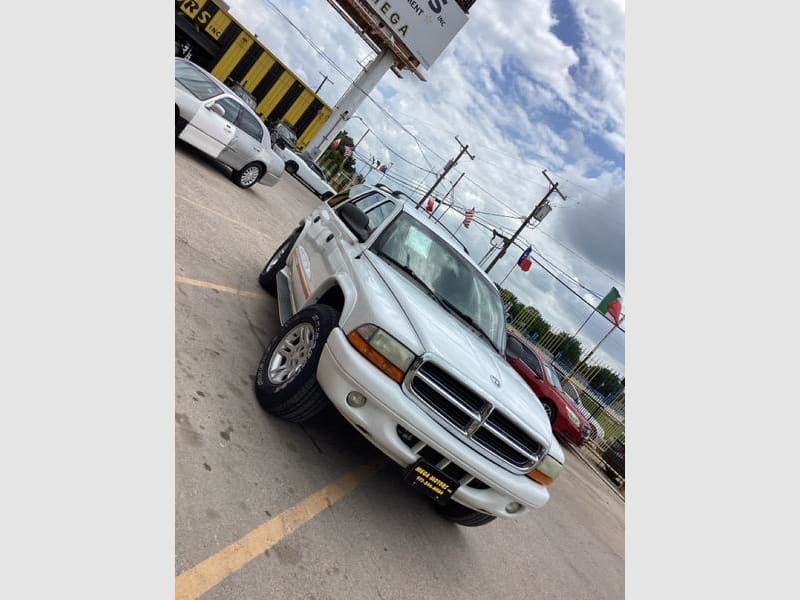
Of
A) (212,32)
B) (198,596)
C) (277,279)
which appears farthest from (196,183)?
(212,32)

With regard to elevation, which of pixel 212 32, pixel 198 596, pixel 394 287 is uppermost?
pixel 212 32

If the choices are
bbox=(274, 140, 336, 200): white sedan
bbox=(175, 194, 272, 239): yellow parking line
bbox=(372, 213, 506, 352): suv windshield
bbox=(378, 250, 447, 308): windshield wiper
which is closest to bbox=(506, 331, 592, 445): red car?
bbox=(175, 194, 272, 239): yellow parking line

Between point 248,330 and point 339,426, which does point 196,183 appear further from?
point 339,426

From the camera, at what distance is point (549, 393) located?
10523mm

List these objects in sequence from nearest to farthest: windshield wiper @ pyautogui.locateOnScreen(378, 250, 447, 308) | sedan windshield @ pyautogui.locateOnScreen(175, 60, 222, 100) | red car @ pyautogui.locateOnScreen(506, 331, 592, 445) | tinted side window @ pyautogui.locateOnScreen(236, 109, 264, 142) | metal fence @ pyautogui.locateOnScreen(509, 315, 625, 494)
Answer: windshield wiper @ pyautogui.locateOnScreen(378, 250, 447, 308) < sedan windshield @ pyautogui.locateOnScreen(175, 60, 222, 100) < tinted side window @ pyautogui.locateOnScreen(236, 109, 264, 142) < red car @ pyautogui.locateOnScreen(506, 331, 592, 445) < metal fence @ pyautogui.locateOnScreen(509, 315, 625, 494)

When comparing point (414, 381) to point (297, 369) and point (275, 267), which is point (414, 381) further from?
point (275, 267)

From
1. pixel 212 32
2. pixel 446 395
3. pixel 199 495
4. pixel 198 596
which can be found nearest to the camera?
pixel 198 596

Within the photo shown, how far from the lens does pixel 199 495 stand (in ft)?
8.09

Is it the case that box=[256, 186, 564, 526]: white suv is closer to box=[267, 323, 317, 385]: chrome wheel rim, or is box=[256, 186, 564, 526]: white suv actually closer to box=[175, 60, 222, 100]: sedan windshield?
box=[267, 323, 317, 385]: chrome wheel rim

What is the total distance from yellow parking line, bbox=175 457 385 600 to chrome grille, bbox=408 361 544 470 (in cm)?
88

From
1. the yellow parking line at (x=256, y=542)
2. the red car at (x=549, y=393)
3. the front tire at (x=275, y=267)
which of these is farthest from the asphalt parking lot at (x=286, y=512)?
the red car at (x=549, y=393)

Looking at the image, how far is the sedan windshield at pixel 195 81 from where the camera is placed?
806cm

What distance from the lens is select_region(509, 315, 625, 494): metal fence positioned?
12.7 metres

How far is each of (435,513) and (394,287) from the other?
1.79 m
